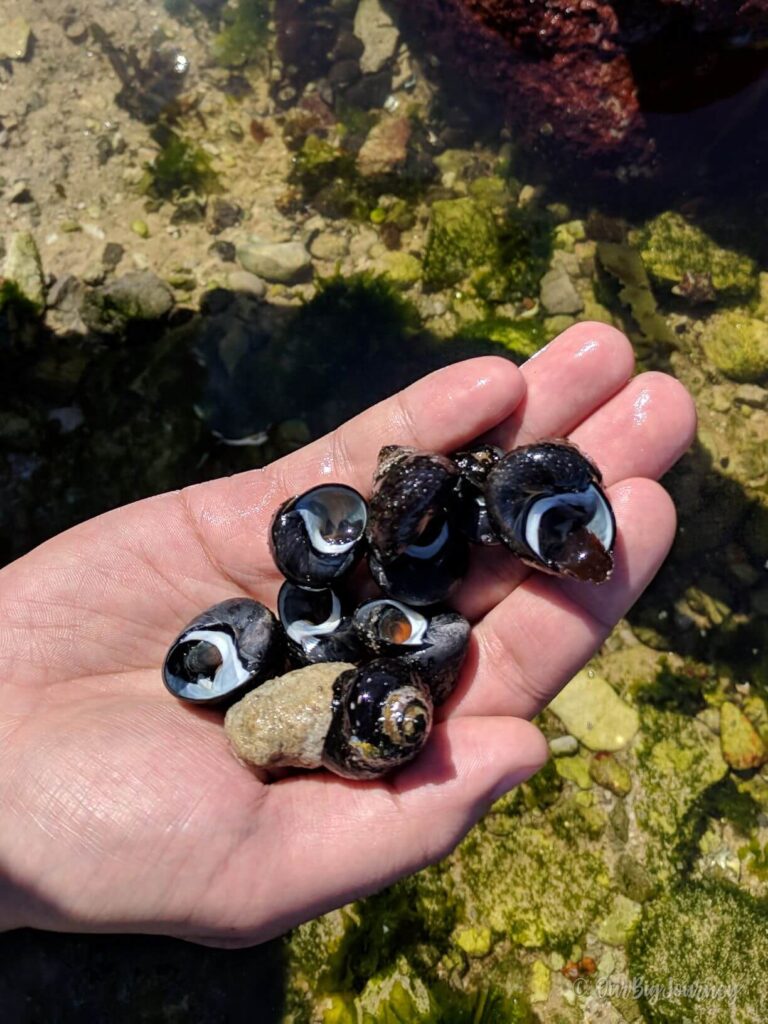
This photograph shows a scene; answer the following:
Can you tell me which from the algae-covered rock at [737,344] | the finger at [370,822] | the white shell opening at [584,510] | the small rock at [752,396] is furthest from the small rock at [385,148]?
the finger at [370,822]

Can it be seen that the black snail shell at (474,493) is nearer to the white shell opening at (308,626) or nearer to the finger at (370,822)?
the white shell opening at (308,626)

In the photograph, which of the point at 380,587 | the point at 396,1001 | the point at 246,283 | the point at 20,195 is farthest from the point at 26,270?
the point at 396,1001

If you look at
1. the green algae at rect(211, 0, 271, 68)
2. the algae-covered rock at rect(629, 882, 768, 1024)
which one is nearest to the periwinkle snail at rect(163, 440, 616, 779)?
the algae-covered rock at rect(629, 882, 768, 1024)

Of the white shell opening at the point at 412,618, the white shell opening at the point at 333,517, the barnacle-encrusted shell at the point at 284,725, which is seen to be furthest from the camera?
the white shell opening at the point at 333,517

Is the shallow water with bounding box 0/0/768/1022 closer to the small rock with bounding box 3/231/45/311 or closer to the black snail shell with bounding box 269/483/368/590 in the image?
the small rock with bounding box 3/231/45/311

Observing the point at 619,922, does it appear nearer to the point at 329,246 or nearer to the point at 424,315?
the point at 424,315

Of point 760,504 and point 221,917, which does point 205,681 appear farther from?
point 760,504
